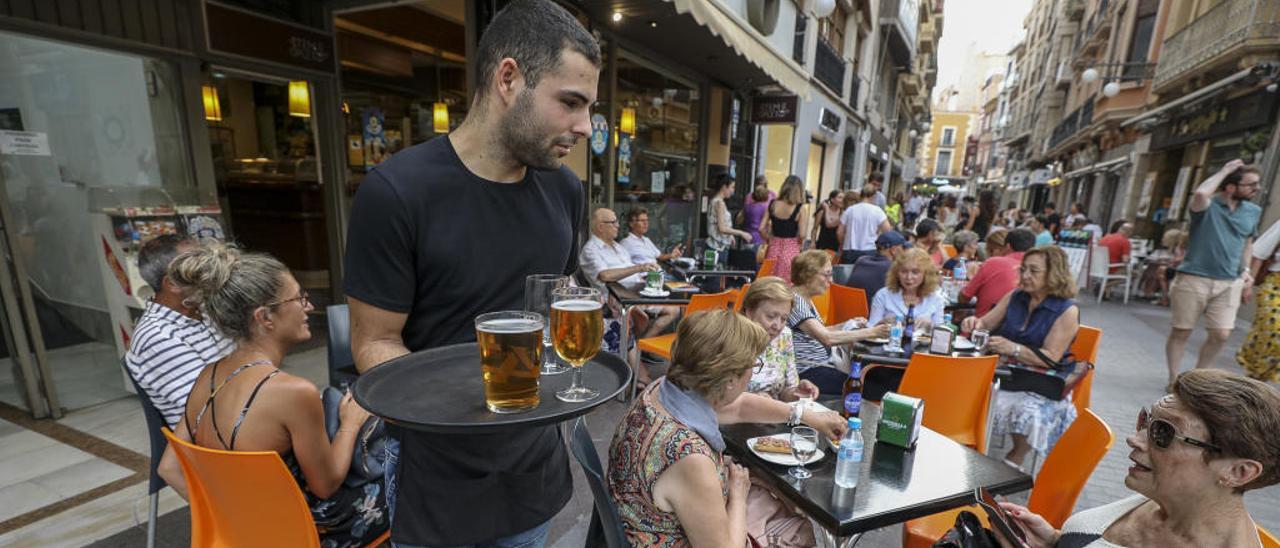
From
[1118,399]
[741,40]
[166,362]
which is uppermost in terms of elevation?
[741,40]

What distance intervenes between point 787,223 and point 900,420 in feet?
15.4

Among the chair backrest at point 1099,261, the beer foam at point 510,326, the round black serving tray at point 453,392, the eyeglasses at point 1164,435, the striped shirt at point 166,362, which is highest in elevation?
the beer foam at point 510,326

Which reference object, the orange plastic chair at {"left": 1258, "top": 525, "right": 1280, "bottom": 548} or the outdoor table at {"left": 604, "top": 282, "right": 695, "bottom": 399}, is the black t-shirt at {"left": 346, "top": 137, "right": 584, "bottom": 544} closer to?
the orange plastic chair at {"left": 1258, "top": 525, "right": 1280, "bottom": 548}

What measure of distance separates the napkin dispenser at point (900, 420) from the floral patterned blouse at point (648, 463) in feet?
2.61

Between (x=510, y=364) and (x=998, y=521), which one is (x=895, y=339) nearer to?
(x=998, y=521)

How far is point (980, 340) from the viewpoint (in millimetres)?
3238

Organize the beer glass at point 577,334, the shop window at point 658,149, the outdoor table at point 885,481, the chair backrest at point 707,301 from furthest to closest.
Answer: the shop window at point 658,149
the chair backrest at point 707,301
the outdoor table at point 885,481
the beer glass at point 577,334

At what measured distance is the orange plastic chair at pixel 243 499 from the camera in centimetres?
130

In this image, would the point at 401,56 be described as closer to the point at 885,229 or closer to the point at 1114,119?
the point at 885,229

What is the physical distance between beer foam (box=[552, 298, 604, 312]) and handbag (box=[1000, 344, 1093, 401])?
2892 millimetres

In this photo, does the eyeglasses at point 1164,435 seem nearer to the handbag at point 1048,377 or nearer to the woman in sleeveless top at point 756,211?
the handbag at point 1048,377

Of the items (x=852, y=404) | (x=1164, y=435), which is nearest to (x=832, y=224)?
(x=852, y=404)

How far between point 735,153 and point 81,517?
9.40 metres

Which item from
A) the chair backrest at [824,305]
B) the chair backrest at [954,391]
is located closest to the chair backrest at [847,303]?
the chair backrest at [824,305]
